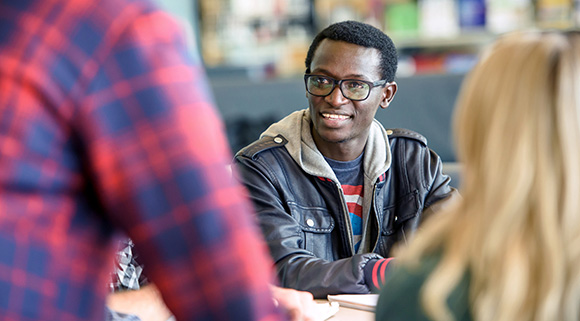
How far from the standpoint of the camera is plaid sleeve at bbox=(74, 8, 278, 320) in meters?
0.54

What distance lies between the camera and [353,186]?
1.92 meters

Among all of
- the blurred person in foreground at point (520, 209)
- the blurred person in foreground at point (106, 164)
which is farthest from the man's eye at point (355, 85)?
the blurred person in foreground at point (106, 164)

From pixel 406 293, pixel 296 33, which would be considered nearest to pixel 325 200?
pixel 406 293

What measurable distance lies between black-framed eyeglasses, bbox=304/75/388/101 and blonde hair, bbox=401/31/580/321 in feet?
3.59

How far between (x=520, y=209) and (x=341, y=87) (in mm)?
1168

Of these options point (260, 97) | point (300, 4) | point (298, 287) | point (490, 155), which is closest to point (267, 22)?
point (300, 4)

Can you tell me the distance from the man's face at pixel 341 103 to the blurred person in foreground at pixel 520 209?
1.08 meters

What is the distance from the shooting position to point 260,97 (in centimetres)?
294

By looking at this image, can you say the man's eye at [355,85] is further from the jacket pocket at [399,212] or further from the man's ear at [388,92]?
the jacket pocket at [399,212]

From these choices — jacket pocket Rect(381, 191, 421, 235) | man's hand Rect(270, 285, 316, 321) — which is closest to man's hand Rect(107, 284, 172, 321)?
man's hand Rect(270, 285, 316, 321)

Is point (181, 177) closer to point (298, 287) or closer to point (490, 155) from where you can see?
point (490, 155)

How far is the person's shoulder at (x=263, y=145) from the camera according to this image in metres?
1.85

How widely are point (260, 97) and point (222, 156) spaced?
2381mm

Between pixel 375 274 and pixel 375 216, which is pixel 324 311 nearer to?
pixel 375 274
